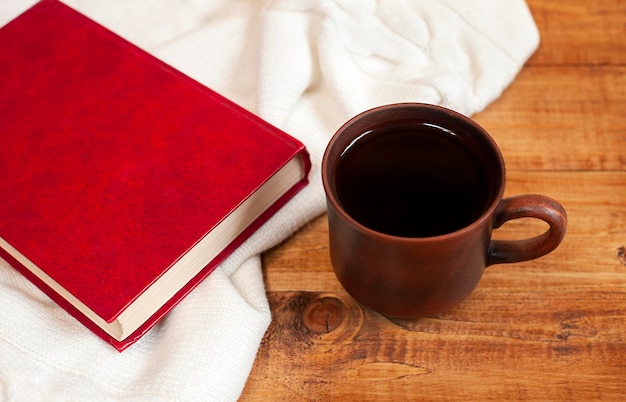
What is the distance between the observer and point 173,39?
2.87 ft

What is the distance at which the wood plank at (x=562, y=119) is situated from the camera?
792mm

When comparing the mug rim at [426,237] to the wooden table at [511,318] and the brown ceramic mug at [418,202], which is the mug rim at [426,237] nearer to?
the brown ceramic mug at [418,202]

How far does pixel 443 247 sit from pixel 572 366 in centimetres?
17

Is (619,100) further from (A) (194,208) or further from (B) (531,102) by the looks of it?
(A) (194,208)

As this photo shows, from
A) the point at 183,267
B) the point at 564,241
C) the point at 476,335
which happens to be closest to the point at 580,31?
the point at 564,241

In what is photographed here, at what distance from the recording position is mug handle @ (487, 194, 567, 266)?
61cm

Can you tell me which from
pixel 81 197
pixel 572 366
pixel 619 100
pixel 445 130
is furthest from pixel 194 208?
pixel 619 100

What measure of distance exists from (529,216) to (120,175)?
344 millimetres

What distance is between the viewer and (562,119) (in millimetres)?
822

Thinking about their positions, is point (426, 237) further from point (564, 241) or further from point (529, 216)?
point (564, 241)

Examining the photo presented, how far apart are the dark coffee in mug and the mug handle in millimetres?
24

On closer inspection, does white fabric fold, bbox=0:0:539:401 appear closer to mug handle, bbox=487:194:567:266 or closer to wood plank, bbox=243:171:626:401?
wood plank, bbox=243:171:626:401

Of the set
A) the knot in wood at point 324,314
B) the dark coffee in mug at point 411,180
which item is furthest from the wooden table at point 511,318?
the dark coffee in mug at point 411,180

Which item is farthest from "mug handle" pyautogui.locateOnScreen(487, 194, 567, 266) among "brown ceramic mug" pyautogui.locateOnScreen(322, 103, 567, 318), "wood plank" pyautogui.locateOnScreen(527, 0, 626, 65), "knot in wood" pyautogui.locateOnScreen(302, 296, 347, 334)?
"wood plank" pyautogui.locateOnScreen(527, 0, 626, 65)
